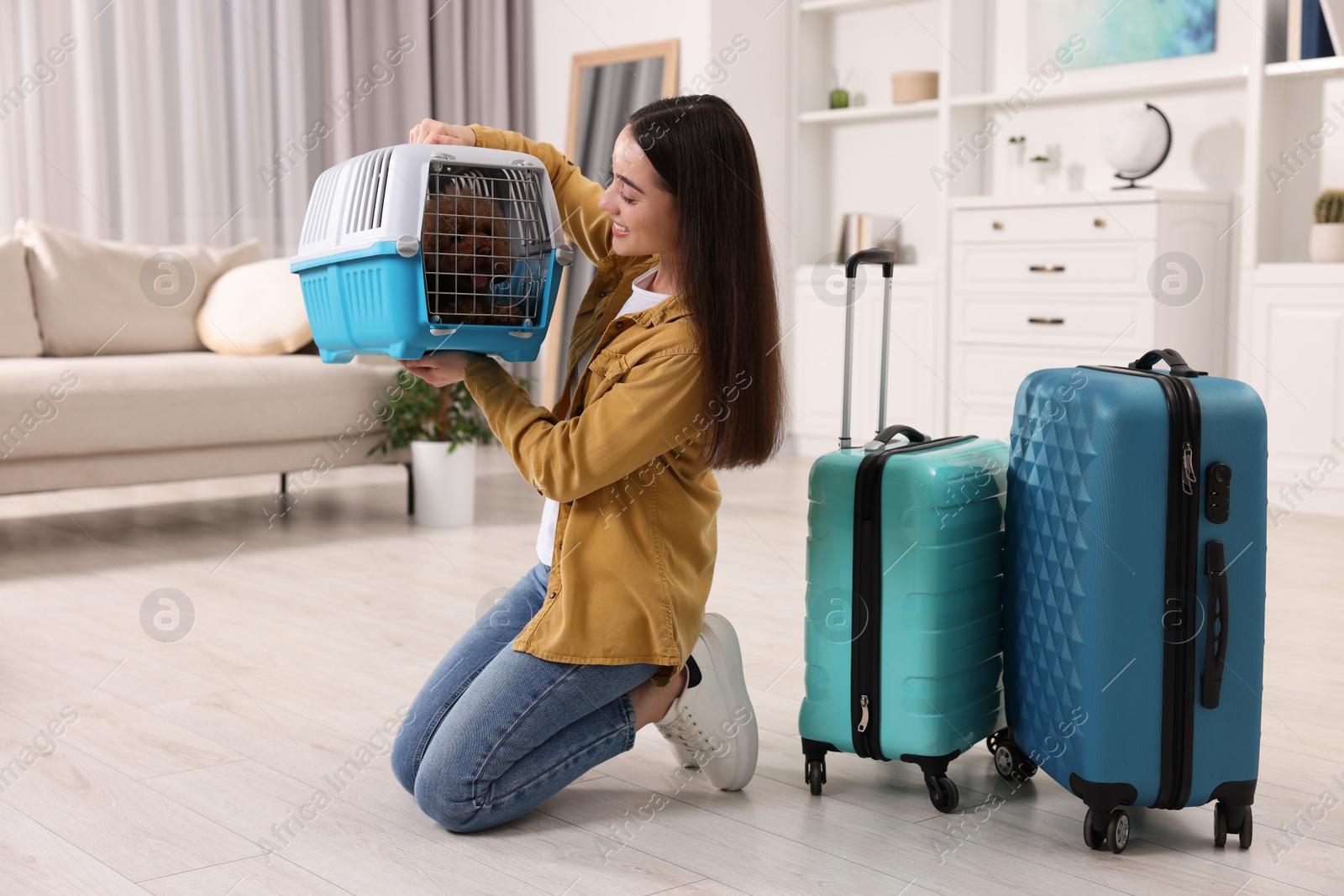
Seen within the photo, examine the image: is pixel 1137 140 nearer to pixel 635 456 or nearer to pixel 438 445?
pixel 438 445

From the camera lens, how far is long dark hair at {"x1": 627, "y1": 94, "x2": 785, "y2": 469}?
1513 millimetres

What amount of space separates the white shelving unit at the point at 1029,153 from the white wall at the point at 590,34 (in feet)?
1.50

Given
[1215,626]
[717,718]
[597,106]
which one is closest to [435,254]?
[717,718]

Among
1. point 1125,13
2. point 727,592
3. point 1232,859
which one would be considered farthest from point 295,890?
point 1125,13

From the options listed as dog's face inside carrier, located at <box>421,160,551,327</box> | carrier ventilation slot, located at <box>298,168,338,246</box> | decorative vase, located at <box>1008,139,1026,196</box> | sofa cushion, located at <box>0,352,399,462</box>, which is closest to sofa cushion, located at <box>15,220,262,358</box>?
sofa cushion, located at <box>0,352,399,462</box>

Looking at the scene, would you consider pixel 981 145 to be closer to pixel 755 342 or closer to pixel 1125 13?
pixel 1125 13

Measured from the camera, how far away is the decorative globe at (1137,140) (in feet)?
14.3

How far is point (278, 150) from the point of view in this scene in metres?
5.20

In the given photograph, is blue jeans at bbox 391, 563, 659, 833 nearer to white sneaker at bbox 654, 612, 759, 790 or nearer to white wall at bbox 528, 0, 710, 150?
white sneaker at bbox 654, 612, 759, 790

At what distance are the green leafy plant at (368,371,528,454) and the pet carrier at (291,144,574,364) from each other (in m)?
2.08

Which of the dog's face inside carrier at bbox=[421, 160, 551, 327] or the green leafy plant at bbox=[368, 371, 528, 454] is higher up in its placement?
the dog's face inside carrier at bbox=[421, 160, 551, 327]

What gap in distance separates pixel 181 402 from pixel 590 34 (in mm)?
2802

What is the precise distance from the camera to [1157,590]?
146 cm

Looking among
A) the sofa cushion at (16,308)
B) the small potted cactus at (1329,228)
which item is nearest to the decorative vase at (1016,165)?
the small potted cactus at (1329,228)
